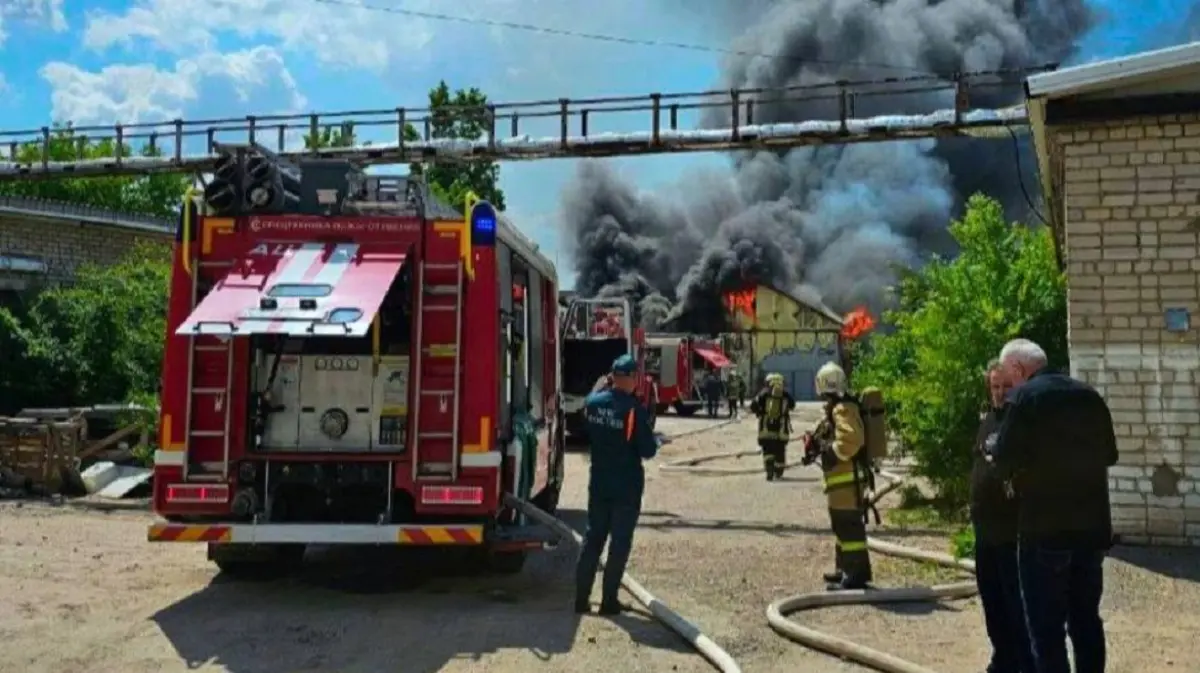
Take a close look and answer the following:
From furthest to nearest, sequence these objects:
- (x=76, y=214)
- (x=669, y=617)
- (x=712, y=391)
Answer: (x=712, y=391) < (x=76, y=214) < (x=669, y=617)

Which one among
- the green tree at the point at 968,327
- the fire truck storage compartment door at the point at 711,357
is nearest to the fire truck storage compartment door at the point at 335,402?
the green tree at the point at 968,327

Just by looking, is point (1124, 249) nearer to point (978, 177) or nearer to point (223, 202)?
point (223, 202)

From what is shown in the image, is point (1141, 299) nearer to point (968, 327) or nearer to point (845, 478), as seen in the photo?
point (968, 327)

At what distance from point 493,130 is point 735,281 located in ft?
151

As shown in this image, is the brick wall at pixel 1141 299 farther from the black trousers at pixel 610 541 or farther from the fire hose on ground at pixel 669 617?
the black trousers at pixel 610 541

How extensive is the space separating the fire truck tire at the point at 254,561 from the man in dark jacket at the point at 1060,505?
5.41m

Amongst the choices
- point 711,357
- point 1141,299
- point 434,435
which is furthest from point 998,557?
point 711,357

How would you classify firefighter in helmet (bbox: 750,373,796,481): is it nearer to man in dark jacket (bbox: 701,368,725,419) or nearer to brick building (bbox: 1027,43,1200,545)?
brick building (bbox: 1027,43,1200,545)

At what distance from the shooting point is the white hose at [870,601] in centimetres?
609

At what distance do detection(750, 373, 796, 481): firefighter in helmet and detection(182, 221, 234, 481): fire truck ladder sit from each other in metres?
9.96

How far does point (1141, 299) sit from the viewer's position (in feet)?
32.0

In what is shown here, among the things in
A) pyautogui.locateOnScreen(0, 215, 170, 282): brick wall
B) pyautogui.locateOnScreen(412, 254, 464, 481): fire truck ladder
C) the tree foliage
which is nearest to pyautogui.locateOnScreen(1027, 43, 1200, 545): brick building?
pyautogui.locateOnScreen(412, 254, 464, 481): fire truck ladder

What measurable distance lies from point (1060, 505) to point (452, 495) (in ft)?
13.1

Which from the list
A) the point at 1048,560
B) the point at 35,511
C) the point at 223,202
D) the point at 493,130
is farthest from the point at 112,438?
the point at 1048,560
